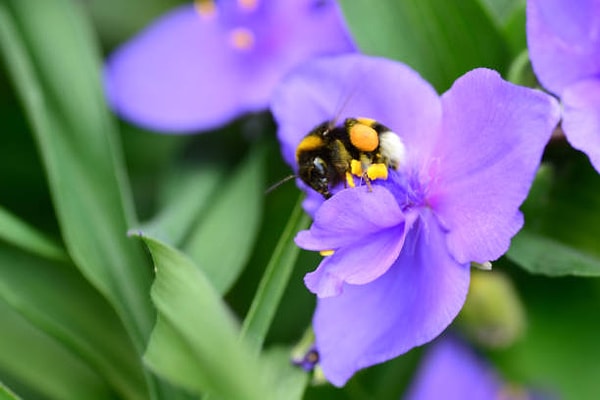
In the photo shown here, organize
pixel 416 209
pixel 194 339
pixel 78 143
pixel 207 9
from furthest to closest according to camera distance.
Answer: pixel 207 9
pixel 78 143
pixel 416 209
pixel 194 339

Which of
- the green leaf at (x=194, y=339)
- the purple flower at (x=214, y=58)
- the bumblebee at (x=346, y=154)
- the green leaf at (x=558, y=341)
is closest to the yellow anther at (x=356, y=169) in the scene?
the bumblebee at (x=346, y=154)

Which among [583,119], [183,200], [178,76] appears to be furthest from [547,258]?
[178,76]

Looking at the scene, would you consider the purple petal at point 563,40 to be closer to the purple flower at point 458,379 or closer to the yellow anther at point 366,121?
the yellow anther at point 366,121

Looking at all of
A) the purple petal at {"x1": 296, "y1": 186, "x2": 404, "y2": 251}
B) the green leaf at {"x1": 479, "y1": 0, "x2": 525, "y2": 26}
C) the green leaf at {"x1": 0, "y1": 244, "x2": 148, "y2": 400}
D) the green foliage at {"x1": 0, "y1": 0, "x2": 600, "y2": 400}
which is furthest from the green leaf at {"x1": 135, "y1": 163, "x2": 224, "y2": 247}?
the green leaf at {"x1": 479, "y1": 0, "x2": 525, "y2": 26}

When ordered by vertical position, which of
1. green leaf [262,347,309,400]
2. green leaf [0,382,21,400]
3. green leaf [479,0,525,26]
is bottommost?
green leaf [262,347,309,400]

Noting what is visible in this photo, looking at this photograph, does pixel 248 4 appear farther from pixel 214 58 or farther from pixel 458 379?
pixel 458 379

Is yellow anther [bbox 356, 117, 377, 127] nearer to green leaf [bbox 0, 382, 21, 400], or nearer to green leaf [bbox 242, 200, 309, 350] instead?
green leaf [bbox 242, 200, 309, 350]
